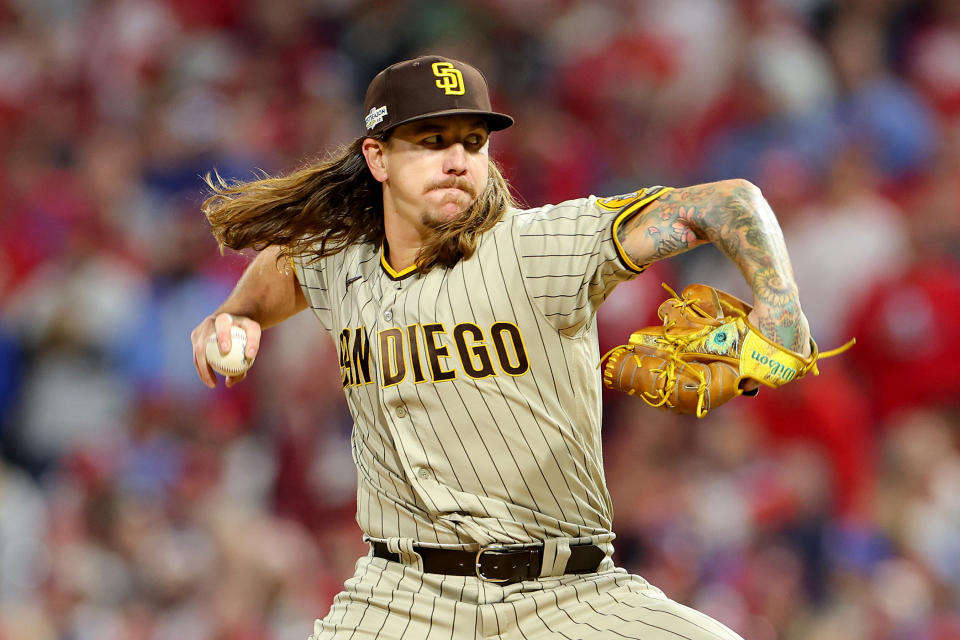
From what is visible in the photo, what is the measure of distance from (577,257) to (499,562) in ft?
2.28

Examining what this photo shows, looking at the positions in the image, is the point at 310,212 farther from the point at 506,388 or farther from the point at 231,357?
the point at 506,388

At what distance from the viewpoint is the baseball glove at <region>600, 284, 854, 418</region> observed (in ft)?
7.66

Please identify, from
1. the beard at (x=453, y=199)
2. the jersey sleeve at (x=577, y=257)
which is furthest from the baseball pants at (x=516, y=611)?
the beard at (x=453, y=199)

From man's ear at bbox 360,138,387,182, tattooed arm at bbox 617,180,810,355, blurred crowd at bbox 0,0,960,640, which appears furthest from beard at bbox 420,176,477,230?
blurred crowd at bbox 0,0,960,640

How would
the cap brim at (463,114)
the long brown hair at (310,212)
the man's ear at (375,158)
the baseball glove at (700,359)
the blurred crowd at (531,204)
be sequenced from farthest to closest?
the blurred crowd at (531,204)
the long brown hair at (310,212)
the man's ear at (375,158)
the cap brim at (463,114)
the baseball glove at (700,359)

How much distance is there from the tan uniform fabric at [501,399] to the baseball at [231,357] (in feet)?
1.14

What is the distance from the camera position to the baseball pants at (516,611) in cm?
261

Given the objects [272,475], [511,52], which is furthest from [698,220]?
[511,52]

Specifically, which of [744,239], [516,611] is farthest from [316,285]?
[744,239]

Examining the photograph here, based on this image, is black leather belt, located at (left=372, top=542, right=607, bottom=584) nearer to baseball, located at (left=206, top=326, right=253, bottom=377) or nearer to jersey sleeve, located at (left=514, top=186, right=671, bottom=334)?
jersey sleeve, located at (left=514, top=186, right=671, bottom=334)

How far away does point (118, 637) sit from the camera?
217 inches

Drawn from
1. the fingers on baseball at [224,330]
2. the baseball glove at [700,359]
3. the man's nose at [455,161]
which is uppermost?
the man's nose at [455,161]

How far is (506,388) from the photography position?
2.71 meters

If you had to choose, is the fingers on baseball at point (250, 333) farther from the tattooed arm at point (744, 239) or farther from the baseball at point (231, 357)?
the tattooed arm at point (744, 239)
